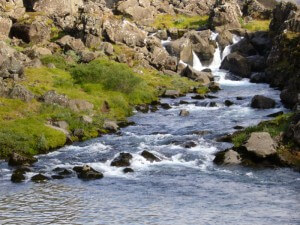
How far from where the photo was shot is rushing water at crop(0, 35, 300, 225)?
2919 cm

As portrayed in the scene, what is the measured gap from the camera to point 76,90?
67375mm

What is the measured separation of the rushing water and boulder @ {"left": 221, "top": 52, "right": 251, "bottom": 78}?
42388mm

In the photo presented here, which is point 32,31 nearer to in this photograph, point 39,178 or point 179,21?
point 179,21

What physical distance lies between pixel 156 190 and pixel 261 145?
1163cm

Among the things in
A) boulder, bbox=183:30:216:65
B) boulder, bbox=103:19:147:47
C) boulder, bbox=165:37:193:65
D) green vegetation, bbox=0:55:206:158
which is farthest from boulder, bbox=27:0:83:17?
green vegetation, bbox=0:55:206:158

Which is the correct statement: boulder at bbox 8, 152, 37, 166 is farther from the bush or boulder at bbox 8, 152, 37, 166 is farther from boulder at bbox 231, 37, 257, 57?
boulder at bbox 231, 37, 257, 57

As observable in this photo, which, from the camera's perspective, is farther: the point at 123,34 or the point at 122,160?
the point at 123,34

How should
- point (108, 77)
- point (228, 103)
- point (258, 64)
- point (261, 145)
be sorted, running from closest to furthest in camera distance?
1. point (261, 145)
2. point (228, 103)
3. point (108, 77)
4. point (258, 64)

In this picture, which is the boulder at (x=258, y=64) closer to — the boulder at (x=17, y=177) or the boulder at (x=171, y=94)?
the boulder at (x=171, y=94)

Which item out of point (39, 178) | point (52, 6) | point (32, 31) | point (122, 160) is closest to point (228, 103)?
point (122, 160)

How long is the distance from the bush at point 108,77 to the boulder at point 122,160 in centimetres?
2912

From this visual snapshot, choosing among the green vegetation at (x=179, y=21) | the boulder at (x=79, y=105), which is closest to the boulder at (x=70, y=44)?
the boulder at (x=79, y=105)

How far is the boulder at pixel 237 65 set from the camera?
92.5m

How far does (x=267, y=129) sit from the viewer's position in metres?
45.2
